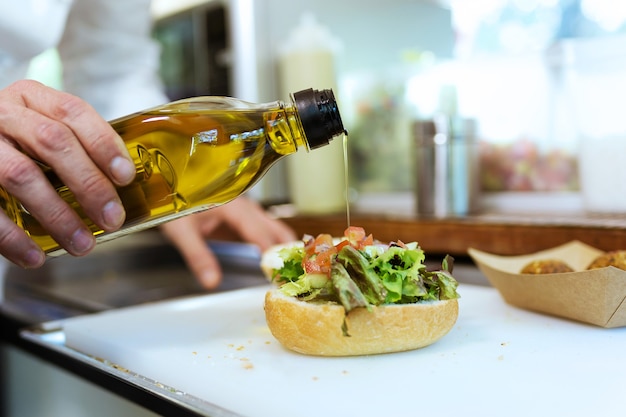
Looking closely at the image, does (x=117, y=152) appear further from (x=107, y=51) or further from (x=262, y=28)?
(x=262, y=28)

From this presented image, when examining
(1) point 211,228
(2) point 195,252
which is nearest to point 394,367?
(2) point 195,252

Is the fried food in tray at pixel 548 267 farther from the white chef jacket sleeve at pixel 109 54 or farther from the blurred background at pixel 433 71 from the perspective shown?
the white chef jacket sleeve at pixel 109 54

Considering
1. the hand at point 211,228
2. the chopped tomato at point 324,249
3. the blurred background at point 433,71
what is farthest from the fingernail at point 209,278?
the blurred background at point 433,71

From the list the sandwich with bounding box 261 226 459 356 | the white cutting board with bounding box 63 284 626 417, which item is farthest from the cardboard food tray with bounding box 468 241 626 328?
the sandwich with bounding box 261 226 459 356

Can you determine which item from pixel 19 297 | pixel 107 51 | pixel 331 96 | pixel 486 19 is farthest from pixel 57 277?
pixel 486 19

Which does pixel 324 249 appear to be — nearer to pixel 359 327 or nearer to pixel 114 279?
pixel 359 327

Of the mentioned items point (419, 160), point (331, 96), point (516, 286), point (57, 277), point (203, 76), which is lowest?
point (57, 277)

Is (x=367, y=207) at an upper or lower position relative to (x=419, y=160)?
lower
